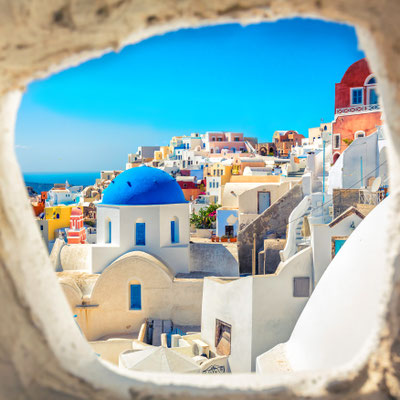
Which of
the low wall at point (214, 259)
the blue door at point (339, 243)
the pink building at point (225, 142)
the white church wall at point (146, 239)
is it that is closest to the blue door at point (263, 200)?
the low wall at point (214, 259)

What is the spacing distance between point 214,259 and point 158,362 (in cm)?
558

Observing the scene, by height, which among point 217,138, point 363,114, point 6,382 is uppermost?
point 217,138

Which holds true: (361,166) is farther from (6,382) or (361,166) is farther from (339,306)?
(6,382)

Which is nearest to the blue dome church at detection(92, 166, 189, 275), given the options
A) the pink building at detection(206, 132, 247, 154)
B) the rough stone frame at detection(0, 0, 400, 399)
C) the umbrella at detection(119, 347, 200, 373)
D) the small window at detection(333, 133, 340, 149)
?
the umbrella at detection(119, 347, 200, 373)

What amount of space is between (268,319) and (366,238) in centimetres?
377

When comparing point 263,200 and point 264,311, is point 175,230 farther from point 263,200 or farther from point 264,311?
point 263,200

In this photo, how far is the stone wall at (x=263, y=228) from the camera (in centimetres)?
1453

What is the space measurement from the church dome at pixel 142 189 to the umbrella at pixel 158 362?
5.24 m

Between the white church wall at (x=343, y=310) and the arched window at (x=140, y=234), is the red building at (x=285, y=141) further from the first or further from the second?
the white church wall at (x=343, y=310)

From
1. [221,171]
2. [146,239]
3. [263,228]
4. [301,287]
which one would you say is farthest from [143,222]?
[221,171]

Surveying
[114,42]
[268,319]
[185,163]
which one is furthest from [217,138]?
[114,42]

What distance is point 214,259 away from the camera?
42.7ft

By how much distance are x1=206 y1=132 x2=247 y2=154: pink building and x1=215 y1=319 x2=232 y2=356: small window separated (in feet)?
156

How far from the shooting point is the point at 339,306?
503cm
